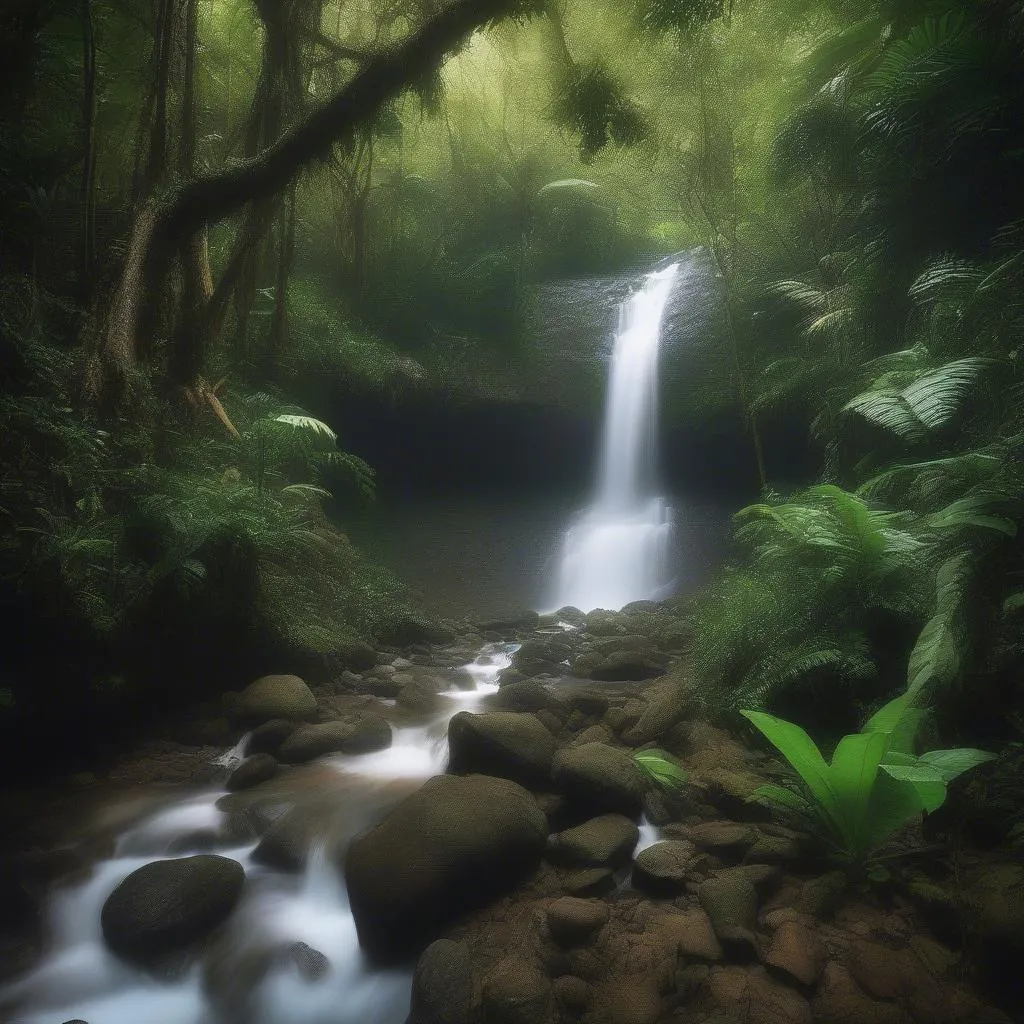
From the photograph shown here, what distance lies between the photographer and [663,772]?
10.6 feet

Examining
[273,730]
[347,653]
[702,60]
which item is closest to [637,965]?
[273,730]

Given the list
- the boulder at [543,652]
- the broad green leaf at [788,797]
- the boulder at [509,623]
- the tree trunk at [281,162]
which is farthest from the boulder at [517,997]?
the tree trunk at [281,162]

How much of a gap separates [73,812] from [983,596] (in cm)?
519

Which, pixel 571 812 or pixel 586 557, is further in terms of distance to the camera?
pixel 586 557

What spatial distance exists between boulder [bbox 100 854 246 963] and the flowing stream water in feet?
0.27

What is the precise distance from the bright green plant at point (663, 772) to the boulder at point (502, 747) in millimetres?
596

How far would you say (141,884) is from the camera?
284 centimetres

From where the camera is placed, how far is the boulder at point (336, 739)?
4.33 meters

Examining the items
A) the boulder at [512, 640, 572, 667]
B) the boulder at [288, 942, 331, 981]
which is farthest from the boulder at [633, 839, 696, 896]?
the boulder at [512, 640, 572, 667]

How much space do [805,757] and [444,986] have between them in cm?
172

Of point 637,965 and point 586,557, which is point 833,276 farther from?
point 637,965

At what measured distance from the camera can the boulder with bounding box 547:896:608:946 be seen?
236 centimetres

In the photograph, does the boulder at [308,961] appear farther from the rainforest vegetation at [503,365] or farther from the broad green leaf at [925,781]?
the broad green leaf at [925,781]

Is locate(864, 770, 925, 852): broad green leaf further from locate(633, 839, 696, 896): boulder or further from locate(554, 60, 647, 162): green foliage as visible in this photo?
locate(554, 60, 647, 162): green foliage
